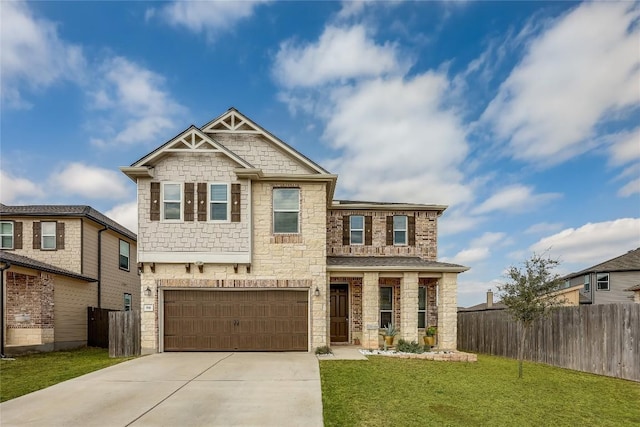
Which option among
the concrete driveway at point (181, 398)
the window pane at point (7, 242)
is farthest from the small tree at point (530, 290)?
the window pane at point (7, 242)

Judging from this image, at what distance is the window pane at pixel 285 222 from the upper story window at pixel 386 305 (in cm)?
513

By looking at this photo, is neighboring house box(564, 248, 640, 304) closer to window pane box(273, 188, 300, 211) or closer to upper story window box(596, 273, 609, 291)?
upper story window box(596, 273, 609, 291)

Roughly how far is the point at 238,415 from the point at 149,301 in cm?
815

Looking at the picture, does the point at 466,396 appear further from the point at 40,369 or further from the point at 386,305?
the point at 40,369

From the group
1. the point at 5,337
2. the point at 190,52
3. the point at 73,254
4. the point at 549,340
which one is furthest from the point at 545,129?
the point at 5,337

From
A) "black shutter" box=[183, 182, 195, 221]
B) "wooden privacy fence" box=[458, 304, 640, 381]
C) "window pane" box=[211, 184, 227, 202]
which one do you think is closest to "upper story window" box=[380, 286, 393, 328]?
"wooden privacy fence" box=[458, 304, 640, 381]

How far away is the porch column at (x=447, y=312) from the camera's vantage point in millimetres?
14984

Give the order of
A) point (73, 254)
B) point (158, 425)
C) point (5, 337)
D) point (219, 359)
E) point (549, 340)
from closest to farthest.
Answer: point (158, 425) < point (219, 359) < point (549, 340) < point (5, 337) < point (73, 254)

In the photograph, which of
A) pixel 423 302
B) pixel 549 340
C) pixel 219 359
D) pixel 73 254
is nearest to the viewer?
pixel 219 359

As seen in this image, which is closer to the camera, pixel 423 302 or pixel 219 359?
pixel 219 359

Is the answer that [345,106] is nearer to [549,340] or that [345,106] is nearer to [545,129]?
[545,129]

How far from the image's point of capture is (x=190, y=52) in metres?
16.5

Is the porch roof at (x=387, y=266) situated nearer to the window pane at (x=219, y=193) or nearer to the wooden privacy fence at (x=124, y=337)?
the window pane at (x=219, y=193)

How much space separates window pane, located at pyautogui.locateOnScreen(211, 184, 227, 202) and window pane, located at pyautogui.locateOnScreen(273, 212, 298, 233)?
186 cm
